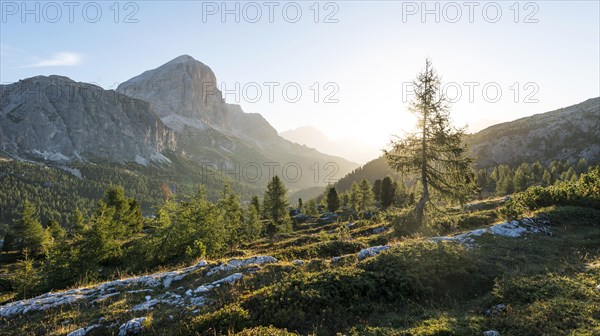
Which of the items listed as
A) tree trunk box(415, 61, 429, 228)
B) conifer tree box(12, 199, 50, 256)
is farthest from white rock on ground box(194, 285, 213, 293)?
conifer tree box(12, 199, 50, 256)

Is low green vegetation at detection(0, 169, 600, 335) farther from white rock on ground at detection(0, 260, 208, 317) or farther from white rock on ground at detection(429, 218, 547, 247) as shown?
white rock on ground at detection(429, 218, 547, 247)

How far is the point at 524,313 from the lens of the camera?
8453 mm

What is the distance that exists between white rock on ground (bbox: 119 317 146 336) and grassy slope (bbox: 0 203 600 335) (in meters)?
0.34

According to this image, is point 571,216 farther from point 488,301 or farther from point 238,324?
point 238,324

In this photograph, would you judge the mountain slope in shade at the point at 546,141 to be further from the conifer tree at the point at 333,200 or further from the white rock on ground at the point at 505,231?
the white rock on ground at the point at 505,231

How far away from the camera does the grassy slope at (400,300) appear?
323 inches

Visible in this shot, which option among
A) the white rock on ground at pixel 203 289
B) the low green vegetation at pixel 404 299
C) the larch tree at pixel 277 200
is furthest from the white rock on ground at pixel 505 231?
the larch tree at pixel 277 200

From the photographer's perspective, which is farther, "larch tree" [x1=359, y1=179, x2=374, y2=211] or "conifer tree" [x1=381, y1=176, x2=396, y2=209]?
"larch tree" [x1=359, y1=179, x2=374, y2=211]

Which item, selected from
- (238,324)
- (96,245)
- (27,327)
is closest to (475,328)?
(238,324)

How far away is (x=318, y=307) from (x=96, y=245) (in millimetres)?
27264

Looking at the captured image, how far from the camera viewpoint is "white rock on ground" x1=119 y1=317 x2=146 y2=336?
9.09m

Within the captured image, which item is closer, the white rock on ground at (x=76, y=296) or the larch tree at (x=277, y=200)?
the white rock on ground at (x=76, y=296)

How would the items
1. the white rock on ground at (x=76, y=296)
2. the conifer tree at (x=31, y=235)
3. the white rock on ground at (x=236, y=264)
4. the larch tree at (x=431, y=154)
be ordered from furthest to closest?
the conifer tree at (x=31, y=235) → the larch tree at (x=431, y=154) → the white rock on ground at (x=236, y=264) → the white rock on ground at (x=76, y=296)

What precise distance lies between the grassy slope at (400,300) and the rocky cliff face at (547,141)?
133836 mm
